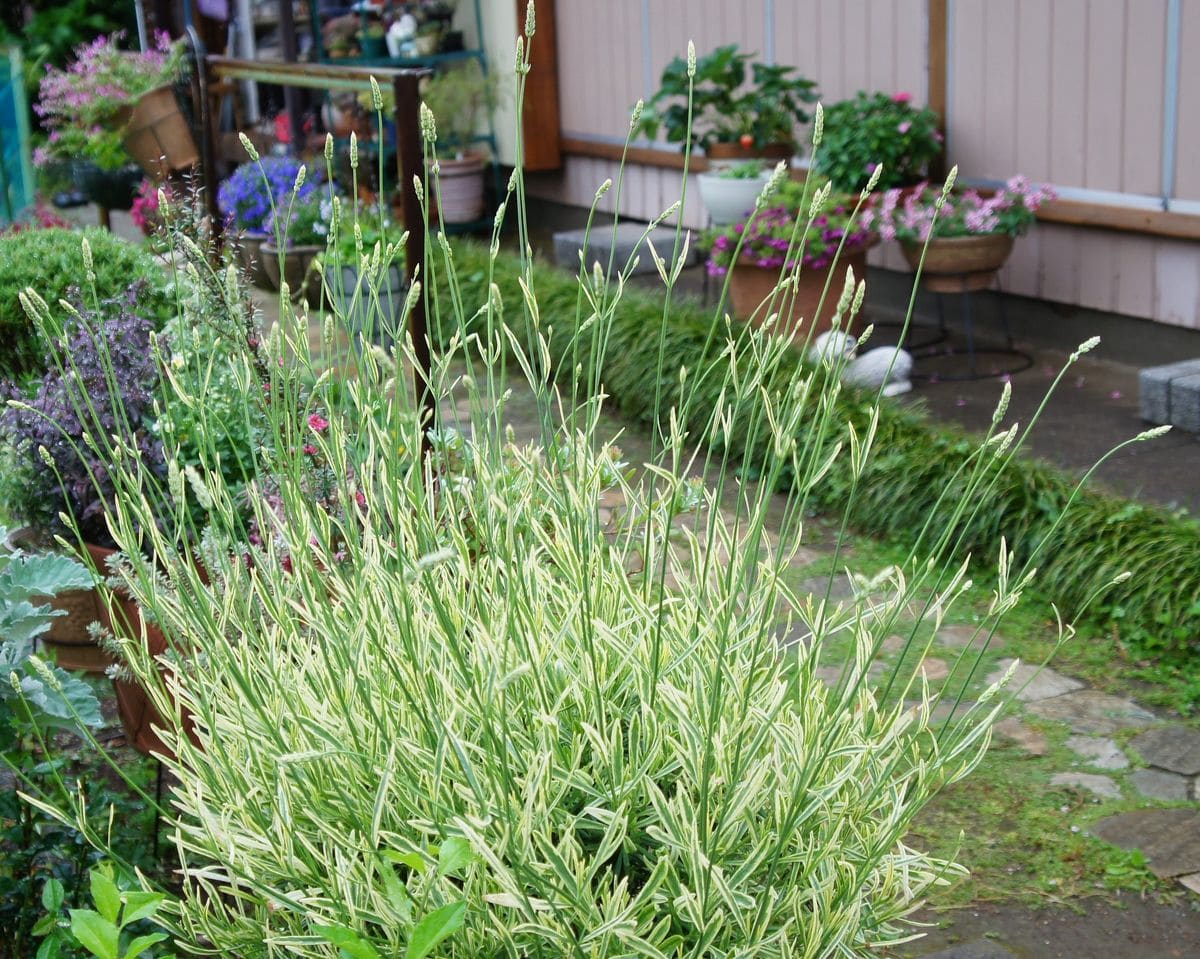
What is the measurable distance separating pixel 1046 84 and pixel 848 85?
1242mm

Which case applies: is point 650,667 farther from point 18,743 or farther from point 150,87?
point 150,87

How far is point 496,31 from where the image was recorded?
32.1ft

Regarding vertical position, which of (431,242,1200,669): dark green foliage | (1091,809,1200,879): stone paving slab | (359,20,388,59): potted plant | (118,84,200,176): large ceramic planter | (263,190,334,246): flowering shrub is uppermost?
(359,20,388,59): potted plant

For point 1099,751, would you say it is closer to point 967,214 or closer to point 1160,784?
point 1160,784

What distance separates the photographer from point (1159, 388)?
4.95 metres

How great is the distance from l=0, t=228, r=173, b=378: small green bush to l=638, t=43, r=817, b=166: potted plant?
2818 mm

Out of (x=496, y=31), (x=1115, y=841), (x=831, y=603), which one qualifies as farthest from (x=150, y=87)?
(x=1115, y=841)

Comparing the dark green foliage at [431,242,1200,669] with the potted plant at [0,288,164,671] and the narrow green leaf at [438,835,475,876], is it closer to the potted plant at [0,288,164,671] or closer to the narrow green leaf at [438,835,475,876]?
the potted plant at [0,288,164,671]

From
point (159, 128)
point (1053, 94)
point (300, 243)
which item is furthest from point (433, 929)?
point (159, 128)

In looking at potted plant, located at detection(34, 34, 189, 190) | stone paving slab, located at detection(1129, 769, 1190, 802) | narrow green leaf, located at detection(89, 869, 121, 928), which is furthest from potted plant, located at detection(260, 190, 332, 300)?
narrow green leaf, located at detection(89, 869, 121, 928)

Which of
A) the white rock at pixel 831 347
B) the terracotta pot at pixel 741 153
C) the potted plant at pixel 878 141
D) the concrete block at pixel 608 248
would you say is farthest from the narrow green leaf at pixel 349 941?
the concrete block at pixel 608 248

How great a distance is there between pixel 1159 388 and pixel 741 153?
2.76 metres

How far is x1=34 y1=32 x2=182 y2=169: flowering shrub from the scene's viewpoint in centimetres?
896

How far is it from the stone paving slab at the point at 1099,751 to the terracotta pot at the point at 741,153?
433 cm
